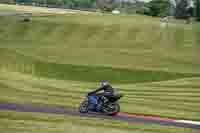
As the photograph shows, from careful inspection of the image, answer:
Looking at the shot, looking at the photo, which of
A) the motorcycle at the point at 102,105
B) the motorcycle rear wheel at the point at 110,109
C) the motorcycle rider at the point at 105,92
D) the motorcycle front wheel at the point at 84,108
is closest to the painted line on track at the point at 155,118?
the motorcycle rear wheel at the point at 110,109

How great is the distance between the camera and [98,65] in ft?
139

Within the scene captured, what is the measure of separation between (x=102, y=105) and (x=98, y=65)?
67.0 feet

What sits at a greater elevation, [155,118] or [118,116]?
[118,116]

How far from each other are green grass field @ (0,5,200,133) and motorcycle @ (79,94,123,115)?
1.80 metres

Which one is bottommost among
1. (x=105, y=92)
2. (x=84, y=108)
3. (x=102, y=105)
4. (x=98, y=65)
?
(x=98, y=65)

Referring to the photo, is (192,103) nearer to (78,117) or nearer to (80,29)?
(78,117)

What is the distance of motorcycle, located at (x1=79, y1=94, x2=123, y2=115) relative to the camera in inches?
867

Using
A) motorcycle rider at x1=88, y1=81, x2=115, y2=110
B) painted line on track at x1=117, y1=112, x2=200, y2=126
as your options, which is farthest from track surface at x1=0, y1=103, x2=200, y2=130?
motorcycle rider at x1=88, y1=81, x2=115, y2=110

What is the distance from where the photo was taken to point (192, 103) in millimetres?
25938

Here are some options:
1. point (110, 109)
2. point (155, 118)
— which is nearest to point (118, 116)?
point (110, 109)

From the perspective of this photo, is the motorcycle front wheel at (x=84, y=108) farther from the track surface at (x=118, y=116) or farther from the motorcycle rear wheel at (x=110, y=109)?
the motorcycle rear wheel at (x=110, y=109)

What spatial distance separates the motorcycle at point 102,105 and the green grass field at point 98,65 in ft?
5.89

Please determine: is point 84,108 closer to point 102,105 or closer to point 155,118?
point 102,105

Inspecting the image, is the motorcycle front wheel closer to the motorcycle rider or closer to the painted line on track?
the motorcycle rider
